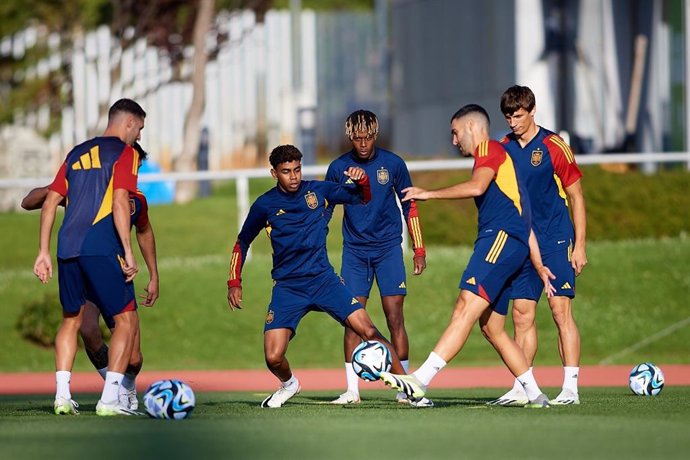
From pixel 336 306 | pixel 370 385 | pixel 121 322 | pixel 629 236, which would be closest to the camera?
pixel 121 322

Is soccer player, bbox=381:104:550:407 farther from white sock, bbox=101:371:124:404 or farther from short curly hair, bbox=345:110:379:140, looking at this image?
white sock, bbox=101:371:124:404

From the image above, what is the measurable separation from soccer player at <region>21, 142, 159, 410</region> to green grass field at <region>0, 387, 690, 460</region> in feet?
1.20

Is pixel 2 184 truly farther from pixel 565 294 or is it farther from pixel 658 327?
pixel 565 294

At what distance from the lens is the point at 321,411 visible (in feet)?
34.5

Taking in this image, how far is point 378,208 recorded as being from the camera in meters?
12.1

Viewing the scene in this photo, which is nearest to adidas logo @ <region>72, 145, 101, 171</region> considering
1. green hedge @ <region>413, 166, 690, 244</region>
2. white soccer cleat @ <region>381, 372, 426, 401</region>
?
white soccer cleat @ <region>381, 372, 426, 401</region>

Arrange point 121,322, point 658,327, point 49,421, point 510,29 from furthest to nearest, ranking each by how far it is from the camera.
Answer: point 510,29 → point 658,327 → point 121,322 → point 49,421

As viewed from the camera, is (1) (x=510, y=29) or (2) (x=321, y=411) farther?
(1) (x=510, y=29)

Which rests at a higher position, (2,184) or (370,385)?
(2,184)

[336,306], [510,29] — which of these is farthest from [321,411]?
[510,29]

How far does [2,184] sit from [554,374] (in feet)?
26.2

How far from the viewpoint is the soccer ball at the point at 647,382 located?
12078 millimetres

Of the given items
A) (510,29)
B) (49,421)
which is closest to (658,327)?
(49,421)

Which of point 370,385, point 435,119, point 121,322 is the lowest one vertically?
point 370,385
